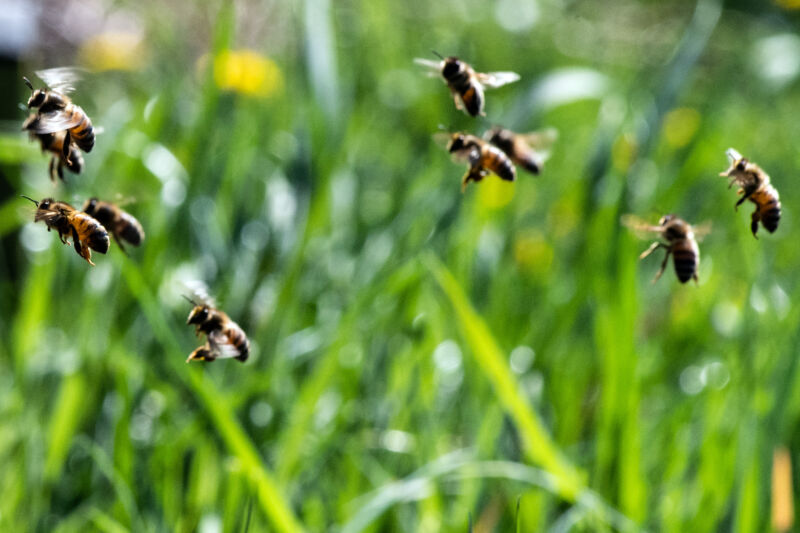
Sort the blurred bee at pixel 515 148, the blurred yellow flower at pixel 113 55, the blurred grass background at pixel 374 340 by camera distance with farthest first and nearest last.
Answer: the blurred yellow flower at pixel 113 55 < the blurred grass background at pixel 374 340 < the blurred bee at pixel 515 148

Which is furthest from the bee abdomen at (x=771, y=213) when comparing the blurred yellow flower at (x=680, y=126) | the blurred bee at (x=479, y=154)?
the blurred yellow flower at (x=680, y=126)

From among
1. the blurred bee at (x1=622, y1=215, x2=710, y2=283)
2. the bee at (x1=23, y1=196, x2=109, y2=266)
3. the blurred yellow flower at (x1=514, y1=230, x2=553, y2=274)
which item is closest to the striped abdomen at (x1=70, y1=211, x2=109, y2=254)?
the bee at (x1=23, y1=196, x2=109, y2=266)

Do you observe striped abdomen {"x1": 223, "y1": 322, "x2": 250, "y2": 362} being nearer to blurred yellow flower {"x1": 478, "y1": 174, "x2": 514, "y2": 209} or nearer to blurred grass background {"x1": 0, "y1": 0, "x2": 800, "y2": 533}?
blurred grass background {"x1": 0, "y1": 0, "x2": 800, "y2": 533}

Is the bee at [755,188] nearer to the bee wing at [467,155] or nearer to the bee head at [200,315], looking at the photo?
the bee wing at [467,155]

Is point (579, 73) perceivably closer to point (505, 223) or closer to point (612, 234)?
point (505, 223)

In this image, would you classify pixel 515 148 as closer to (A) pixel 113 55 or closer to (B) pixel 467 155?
(B) pixel 467 155

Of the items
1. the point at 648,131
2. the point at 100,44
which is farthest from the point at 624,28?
the point at 648,131
